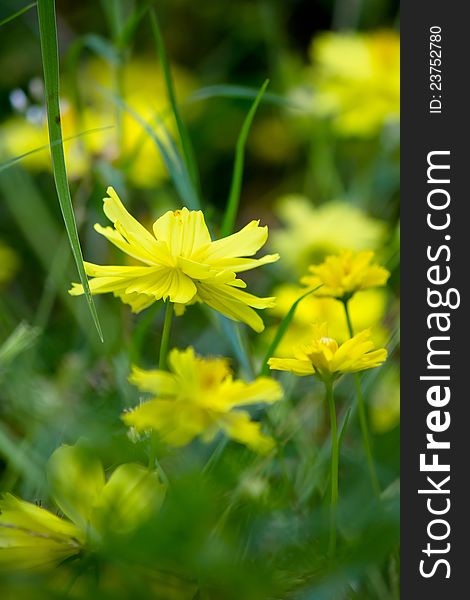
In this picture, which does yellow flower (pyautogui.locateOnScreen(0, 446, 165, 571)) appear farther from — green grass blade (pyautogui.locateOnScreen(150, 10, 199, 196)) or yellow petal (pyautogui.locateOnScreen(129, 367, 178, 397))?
green grass blade (pyautogui.locateOnScreen(150, 10, 199, 196))

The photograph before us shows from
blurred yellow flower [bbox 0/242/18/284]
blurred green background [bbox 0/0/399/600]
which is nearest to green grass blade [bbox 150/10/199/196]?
blurred green background [bbox 0/0/399/600]

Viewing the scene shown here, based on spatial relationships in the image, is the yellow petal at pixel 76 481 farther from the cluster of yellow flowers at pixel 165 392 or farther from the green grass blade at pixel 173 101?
the green grass blade at pixel 173 101

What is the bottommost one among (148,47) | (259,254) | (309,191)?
(259,254)

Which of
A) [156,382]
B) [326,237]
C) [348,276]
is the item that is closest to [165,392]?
[156,382]

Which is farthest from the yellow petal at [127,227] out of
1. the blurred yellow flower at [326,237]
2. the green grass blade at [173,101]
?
the blurred yellow flower at [326,237]

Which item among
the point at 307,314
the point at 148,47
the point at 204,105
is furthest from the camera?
the point at 148,47

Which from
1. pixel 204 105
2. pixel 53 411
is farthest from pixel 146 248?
pixel 204 105

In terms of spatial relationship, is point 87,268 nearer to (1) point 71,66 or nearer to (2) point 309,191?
(1) point 71,66
